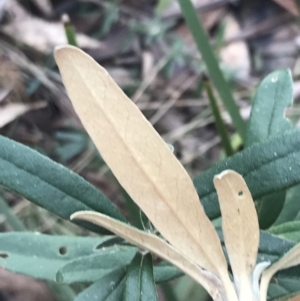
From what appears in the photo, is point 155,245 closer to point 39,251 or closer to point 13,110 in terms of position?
point 39,251

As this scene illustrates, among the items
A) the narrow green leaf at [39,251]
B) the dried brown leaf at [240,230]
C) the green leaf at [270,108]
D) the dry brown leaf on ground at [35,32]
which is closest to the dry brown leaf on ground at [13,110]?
the dry brown leaf on ground at [35,32]

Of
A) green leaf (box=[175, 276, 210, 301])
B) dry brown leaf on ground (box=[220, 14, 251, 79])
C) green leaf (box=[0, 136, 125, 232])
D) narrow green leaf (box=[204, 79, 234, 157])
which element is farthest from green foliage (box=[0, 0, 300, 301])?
dry brown leaf on ground (box=[220, 14, 251, 79])

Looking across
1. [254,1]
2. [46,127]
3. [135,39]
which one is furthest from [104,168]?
[254,1]

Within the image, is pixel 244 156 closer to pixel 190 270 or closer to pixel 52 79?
pixel 190 270

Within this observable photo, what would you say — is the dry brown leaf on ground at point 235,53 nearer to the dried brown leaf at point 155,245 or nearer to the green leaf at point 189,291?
the green leaf at point 189,291

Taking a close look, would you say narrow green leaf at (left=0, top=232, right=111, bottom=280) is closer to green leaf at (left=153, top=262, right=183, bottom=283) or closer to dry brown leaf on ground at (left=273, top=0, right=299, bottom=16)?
green leaf at (left=153, top=262, right=183, bottom=283)
